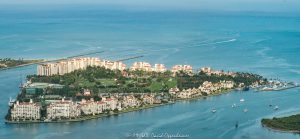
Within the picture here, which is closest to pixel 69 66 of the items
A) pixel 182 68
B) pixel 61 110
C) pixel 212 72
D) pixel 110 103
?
pixel 182 68

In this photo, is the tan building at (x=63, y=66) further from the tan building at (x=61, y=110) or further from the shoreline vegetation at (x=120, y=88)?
the tan building at (x=61, y=110)

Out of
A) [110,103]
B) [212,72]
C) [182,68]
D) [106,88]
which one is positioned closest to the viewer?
[110,103]

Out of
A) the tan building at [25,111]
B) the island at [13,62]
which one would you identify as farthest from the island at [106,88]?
the island at [13,62]

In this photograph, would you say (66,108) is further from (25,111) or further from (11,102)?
(11,102)

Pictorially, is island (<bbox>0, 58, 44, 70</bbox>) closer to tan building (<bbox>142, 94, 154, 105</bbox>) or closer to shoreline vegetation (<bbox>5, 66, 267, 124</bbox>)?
shoreline vegetation (<bbox>5, 66, 267, 124</bbox>)

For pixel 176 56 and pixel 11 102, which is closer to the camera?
pixel 11 102

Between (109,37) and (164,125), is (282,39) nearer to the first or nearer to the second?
(109,37)
